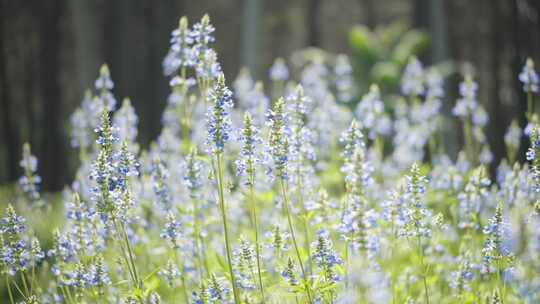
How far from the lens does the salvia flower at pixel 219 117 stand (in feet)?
7.50

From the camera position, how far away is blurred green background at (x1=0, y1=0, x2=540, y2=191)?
10086 mm

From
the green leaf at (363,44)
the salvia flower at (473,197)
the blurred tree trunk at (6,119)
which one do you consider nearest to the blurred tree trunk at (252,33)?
the green leaf at (363,44)

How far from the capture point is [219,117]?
230 cm

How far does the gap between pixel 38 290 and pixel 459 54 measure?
9030mm

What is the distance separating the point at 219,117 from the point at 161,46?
9770mm

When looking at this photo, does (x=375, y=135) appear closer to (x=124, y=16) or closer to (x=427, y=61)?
(x=427, y=61)

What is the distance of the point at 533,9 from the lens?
7.63 metres

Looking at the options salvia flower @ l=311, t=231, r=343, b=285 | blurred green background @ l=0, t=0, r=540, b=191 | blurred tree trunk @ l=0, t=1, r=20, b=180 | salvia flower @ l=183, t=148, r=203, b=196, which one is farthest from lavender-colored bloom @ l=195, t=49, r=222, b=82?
blurred tree trunk @ l=0, t=1, r=20, b=180

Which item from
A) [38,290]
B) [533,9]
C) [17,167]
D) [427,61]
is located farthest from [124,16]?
[38,290]

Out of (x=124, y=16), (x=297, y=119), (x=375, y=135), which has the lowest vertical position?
(x=297, y=119)

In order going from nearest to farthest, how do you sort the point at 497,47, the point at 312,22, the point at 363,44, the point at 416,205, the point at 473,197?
the point at 416,205
the point at 473,197
the point at 497,47
the point at 363,44
the point at 312,22

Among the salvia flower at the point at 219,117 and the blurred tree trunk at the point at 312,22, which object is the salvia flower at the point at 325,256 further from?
the blurred tree trunk at the point at 312,22

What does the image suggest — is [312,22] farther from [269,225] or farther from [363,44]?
[269,225]

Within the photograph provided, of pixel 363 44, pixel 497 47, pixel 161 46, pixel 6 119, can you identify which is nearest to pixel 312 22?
pixel 363 44
